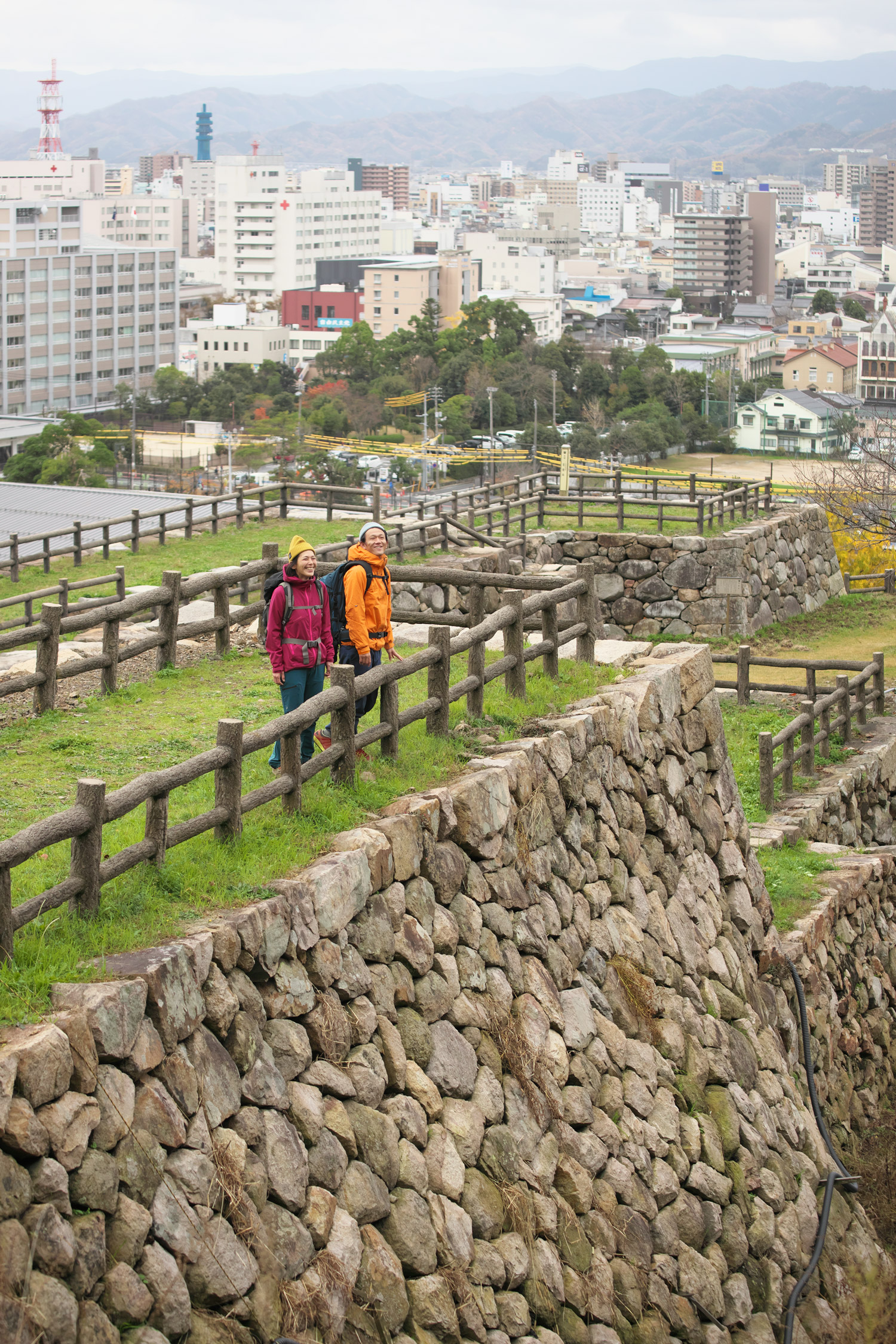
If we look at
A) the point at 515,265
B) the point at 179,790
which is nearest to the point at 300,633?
the point at 179,790

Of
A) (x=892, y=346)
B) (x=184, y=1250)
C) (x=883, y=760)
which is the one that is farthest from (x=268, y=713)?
(x=892, y=346)

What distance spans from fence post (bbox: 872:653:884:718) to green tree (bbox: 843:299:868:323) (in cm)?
13340

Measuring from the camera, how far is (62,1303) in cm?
450

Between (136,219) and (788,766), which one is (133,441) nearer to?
(788,766)

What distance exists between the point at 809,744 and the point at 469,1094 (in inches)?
348

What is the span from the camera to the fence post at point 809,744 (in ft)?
48.5

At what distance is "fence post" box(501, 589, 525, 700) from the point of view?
9.18 meters

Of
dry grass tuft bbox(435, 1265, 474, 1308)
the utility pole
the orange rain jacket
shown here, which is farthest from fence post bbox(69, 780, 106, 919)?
the utility pole

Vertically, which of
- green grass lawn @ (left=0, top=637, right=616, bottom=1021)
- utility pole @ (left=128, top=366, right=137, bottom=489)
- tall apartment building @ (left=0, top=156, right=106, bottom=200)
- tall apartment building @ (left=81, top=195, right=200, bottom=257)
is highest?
tall apartment building @ (left=0, top=156, right=106, bottom=200)

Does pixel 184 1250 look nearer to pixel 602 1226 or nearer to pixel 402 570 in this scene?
pixel 602 1226

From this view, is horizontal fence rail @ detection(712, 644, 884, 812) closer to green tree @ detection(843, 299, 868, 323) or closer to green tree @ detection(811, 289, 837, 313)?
green tree @ detection(843, 299, 868, 323)

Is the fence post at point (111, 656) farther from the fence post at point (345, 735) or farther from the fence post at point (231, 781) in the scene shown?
the fence post at point (231, 781)

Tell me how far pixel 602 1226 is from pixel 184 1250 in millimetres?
3151

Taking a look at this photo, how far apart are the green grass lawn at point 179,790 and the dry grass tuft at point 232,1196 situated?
85 centimetres
